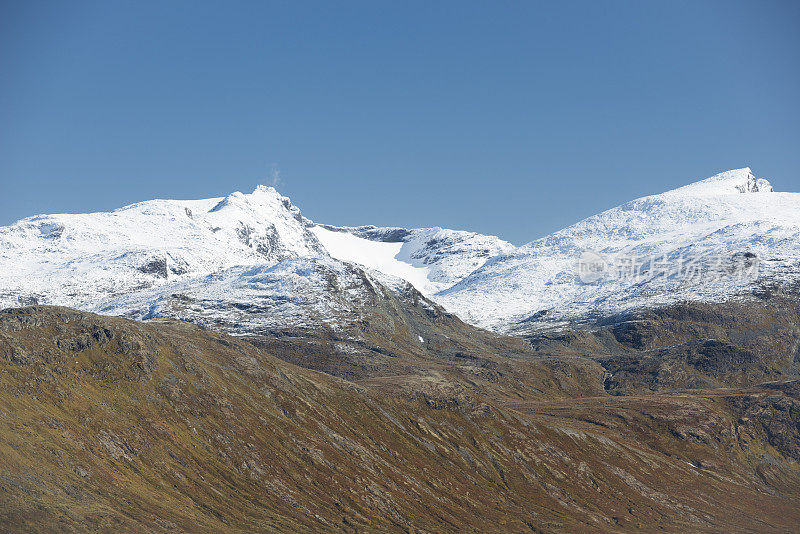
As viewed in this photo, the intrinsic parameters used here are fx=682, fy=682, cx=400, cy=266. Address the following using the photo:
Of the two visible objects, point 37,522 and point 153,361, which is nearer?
point 37,522

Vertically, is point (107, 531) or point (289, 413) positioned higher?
point (289, 413)

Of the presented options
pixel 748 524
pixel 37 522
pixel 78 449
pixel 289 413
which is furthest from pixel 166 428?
pixel 748 524

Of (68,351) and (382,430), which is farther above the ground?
(68,351)

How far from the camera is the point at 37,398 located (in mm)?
129875

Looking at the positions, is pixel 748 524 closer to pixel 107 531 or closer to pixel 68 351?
pixel 107 531

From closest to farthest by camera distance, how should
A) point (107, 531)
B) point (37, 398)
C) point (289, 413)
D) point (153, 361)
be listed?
1. point (107, 531)
2. point (37, 398)
3. point (153, 361)
4. point (289, 413)

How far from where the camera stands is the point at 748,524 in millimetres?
188875

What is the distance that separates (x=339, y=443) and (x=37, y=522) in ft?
289

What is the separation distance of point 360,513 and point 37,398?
68330 millimetres

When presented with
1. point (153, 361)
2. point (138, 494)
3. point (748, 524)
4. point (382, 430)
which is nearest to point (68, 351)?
point (153, 361)

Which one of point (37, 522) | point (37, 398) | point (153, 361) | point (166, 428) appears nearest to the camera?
point (37, 522)

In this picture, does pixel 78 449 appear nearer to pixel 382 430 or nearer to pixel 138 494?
pixel 138 494

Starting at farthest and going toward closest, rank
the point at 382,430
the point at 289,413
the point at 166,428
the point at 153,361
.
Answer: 1. the point at 382,430
2. the point at 289,413
3. the point at 153,361
4. the point at 166,428

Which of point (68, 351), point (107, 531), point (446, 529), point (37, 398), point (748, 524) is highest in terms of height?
point (68, 351)
